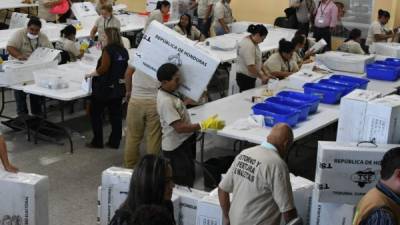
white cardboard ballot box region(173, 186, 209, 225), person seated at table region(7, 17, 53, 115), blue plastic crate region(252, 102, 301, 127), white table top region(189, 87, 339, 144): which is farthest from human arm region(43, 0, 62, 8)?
white cardboard ballot box region(173, 186, 209, 225)

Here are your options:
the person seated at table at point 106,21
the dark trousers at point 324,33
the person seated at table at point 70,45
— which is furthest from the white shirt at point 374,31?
the person seated at table at point 70,45

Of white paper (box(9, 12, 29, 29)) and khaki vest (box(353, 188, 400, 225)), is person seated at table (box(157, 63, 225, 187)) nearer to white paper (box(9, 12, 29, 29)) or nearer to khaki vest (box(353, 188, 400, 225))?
khaki vest (box(353, 188, 400, 225))

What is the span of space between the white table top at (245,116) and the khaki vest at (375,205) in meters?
2.00

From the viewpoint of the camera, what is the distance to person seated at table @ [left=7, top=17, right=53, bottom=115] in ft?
23.1

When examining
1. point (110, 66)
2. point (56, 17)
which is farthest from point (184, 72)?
point (56, 17)

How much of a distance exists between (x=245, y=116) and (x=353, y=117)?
177 centimetres

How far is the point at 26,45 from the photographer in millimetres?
7133

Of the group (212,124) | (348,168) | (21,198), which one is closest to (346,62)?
(212,124)

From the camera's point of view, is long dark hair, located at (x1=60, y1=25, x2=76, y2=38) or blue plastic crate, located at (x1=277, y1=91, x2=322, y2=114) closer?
blue plastic crate, located at (x1=277, y1=91, x2=322, y2=114)

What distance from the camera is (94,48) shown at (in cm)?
849

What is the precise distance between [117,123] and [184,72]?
1.95 metres

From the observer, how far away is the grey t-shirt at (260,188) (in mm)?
3303

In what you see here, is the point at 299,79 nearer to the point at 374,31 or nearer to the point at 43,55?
the point at 43,55

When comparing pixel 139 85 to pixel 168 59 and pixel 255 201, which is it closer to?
pixel 168 59
